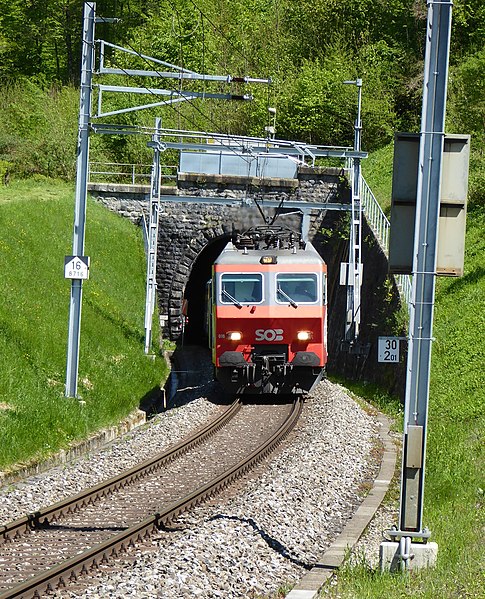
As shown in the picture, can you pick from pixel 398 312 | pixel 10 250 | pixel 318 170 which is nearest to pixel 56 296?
pixel 10 250

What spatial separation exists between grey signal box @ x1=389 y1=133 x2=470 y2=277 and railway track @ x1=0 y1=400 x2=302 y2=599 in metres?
3.93

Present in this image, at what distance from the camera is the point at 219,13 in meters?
69.6

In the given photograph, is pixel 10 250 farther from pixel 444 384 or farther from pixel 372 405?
pixel 444 384

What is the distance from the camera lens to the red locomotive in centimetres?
2139

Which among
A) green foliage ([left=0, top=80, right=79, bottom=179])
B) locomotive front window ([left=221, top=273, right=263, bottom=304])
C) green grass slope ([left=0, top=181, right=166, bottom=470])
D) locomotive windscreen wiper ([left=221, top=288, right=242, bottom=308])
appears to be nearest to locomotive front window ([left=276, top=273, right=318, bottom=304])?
locomotive front window ([left=221, top=273, right=263, bottom=304])

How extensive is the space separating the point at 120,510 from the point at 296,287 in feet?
33.3

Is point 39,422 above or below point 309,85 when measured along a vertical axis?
below

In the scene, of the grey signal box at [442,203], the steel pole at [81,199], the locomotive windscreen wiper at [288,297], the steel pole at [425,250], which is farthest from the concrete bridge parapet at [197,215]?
the steel pole at [425,250]

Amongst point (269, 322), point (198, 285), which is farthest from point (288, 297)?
point (198, 285)

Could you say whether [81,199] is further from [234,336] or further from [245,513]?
[245,513]

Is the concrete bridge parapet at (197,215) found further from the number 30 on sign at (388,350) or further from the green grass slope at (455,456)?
the number 30 on sign at (388,350)

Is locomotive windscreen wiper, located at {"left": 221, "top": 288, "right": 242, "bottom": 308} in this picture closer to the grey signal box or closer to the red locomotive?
the red locomotive

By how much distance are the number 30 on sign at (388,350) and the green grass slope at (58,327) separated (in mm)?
5102

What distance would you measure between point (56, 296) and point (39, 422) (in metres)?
8.85
